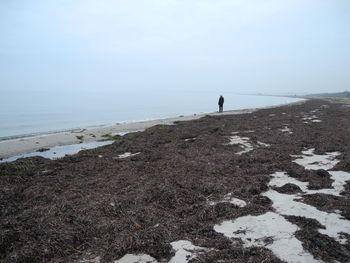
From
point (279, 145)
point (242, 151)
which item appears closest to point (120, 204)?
point (242, 151)

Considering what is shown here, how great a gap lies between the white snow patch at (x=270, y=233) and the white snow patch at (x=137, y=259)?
3.91 ft

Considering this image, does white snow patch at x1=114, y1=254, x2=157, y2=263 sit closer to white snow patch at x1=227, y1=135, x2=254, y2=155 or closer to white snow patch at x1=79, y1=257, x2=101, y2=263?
white snow patch at x1=79, y1=257, x2=101, y2=263

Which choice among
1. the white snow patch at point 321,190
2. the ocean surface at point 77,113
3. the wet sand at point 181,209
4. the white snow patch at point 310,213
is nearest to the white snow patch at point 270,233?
the wet sand at point 181,209

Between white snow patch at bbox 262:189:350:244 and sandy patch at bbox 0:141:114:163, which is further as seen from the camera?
sandy patch at bbox 0:141:114:163

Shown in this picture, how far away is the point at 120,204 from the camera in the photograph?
459 centimetres

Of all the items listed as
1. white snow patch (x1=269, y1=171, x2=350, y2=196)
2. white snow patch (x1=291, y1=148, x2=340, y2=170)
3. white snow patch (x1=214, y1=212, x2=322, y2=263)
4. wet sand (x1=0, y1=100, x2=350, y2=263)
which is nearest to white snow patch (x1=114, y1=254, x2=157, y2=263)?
wet sand (x1=0, y1=100, x2=350, y2=263)

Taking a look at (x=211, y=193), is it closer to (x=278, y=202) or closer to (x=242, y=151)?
(x=278, y=202)

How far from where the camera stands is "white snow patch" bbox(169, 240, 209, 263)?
9.96 feet

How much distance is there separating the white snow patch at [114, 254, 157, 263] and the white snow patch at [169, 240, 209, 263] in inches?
10.9

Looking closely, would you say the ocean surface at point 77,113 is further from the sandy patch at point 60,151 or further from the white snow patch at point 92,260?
the white snow patch at point 92,260

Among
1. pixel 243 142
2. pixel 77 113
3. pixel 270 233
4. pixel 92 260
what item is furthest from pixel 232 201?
pixel 77 113

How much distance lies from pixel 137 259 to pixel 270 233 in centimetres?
201

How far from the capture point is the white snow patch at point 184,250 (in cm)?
303

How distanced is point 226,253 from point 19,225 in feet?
10.8
